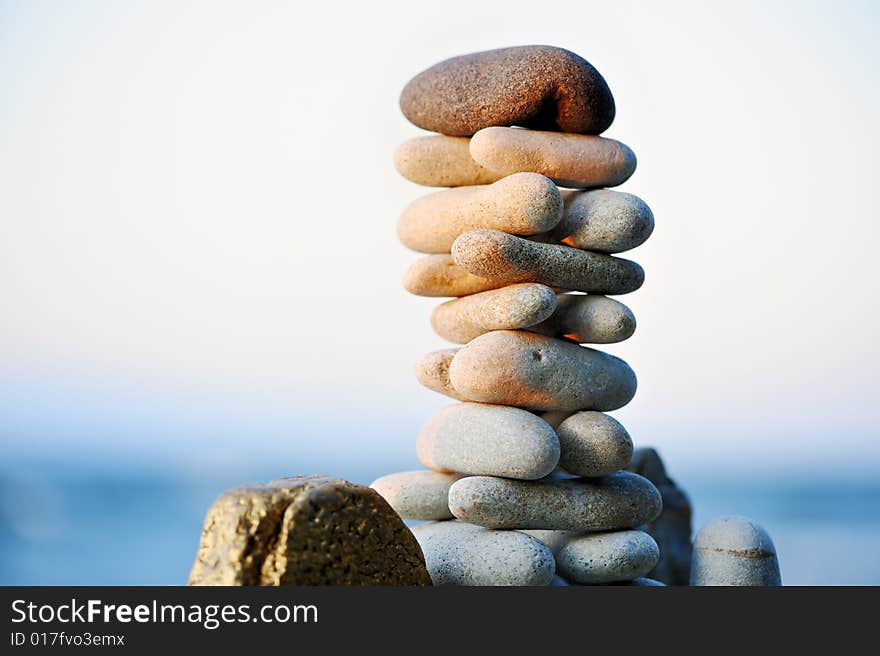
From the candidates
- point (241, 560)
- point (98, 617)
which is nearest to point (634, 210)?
point (241, 560)

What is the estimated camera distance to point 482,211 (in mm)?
3953

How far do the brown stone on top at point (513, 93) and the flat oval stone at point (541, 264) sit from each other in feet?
1.84

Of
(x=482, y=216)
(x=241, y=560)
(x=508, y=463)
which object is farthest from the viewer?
(x=482, y=216)

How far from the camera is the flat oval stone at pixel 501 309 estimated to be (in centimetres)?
379

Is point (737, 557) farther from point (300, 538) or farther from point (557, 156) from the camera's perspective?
point (300, 538)

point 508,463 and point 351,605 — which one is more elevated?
point 508,463

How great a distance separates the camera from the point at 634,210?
3.96 meters

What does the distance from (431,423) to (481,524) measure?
1.80 feet

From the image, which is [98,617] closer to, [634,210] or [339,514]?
[339,514]

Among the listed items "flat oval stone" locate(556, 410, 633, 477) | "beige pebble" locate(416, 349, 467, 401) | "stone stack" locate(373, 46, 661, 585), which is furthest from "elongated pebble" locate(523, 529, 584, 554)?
"beige pebble" locate(416, 349, 467, 401)

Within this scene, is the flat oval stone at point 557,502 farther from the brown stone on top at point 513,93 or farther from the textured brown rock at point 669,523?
the brown stone on top at point 513,93

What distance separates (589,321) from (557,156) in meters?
0.68

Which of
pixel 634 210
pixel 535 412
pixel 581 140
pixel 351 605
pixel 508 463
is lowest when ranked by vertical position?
pixel 351 605

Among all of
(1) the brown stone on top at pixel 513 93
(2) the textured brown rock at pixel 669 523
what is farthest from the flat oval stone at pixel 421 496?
(2) the textured brown rock at pixel 669 523
